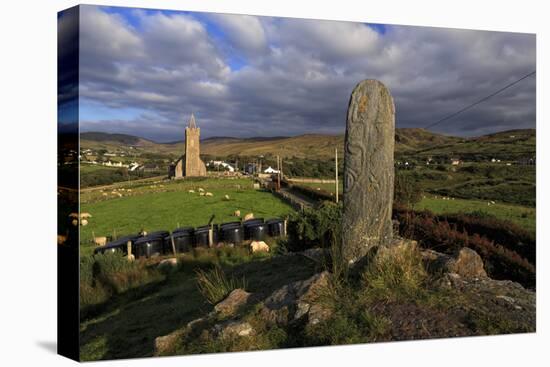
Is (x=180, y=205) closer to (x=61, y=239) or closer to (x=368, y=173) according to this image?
(x=61, y=239)

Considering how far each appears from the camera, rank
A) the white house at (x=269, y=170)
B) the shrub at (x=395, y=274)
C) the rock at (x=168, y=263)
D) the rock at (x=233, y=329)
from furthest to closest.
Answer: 1. the white house at (x=269, y=170)
2. the rock at (x=168, y=263)
3. the shrub at (x=395, y=274)
4. the rock at (x=233, y=329)

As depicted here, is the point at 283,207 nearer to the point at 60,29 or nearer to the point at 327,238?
the point at 327,238

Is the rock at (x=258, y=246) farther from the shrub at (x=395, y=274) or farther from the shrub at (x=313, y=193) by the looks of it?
Answer: the shrub at (x=395, y=274)

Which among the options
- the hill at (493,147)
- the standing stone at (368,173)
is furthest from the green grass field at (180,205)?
the standing stone at (368,173)

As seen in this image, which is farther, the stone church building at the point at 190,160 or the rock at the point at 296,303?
the stone church building at the point at 190,160

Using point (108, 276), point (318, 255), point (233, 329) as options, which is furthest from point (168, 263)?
point (233, 329)

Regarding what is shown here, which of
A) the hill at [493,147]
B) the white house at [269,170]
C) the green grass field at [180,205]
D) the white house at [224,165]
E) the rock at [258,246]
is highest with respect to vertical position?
the hill at [493,147]

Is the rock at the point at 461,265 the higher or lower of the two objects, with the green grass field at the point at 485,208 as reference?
→ lower
